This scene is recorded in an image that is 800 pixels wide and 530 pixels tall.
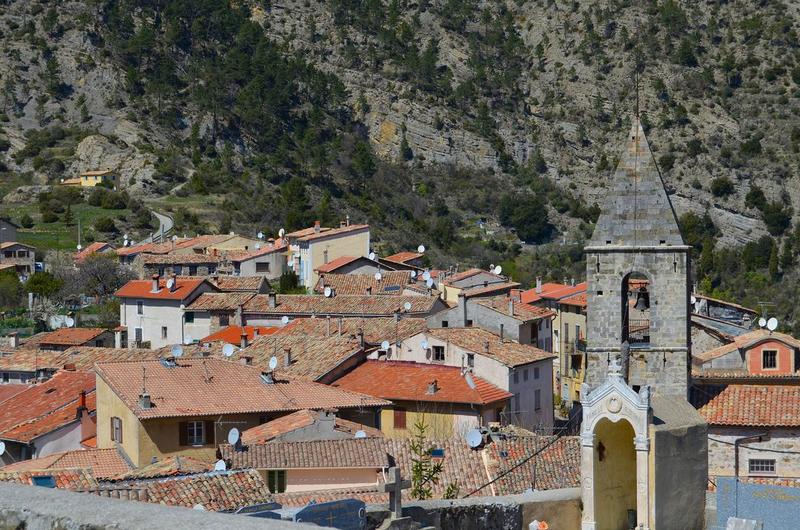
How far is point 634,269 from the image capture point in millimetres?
28172

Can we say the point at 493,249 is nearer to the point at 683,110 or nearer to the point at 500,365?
the point at 683,110

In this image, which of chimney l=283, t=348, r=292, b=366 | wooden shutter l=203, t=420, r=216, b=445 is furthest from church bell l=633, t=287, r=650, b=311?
chimney l=283, t=348, r=292, b=366

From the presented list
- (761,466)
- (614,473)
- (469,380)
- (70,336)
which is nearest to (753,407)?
(761,466)

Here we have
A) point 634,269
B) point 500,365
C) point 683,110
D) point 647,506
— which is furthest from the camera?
point 683,110

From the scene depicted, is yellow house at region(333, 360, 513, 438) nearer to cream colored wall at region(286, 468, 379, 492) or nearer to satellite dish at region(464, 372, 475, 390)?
satellite dish at region(464, 372, 475, 390)

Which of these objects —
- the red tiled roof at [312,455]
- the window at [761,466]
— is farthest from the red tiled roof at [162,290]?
the window at [761,466]

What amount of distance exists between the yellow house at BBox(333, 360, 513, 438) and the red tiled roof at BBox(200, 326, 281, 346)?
12408 mm

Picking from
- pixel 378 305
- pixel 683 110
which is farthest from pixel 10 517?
pixel 683 110

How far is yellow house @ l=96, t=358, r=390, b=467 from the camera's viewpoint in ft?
112

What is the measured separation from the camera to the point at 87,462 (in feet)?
103

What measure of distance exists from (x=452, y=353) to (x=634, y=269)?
17.1 meters

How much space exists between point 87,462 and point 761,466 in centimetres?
1263

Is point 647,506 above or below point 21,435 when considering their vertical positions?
above

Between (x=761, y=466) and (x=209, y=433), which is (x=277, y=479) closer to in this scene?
(x=209, y=433)
